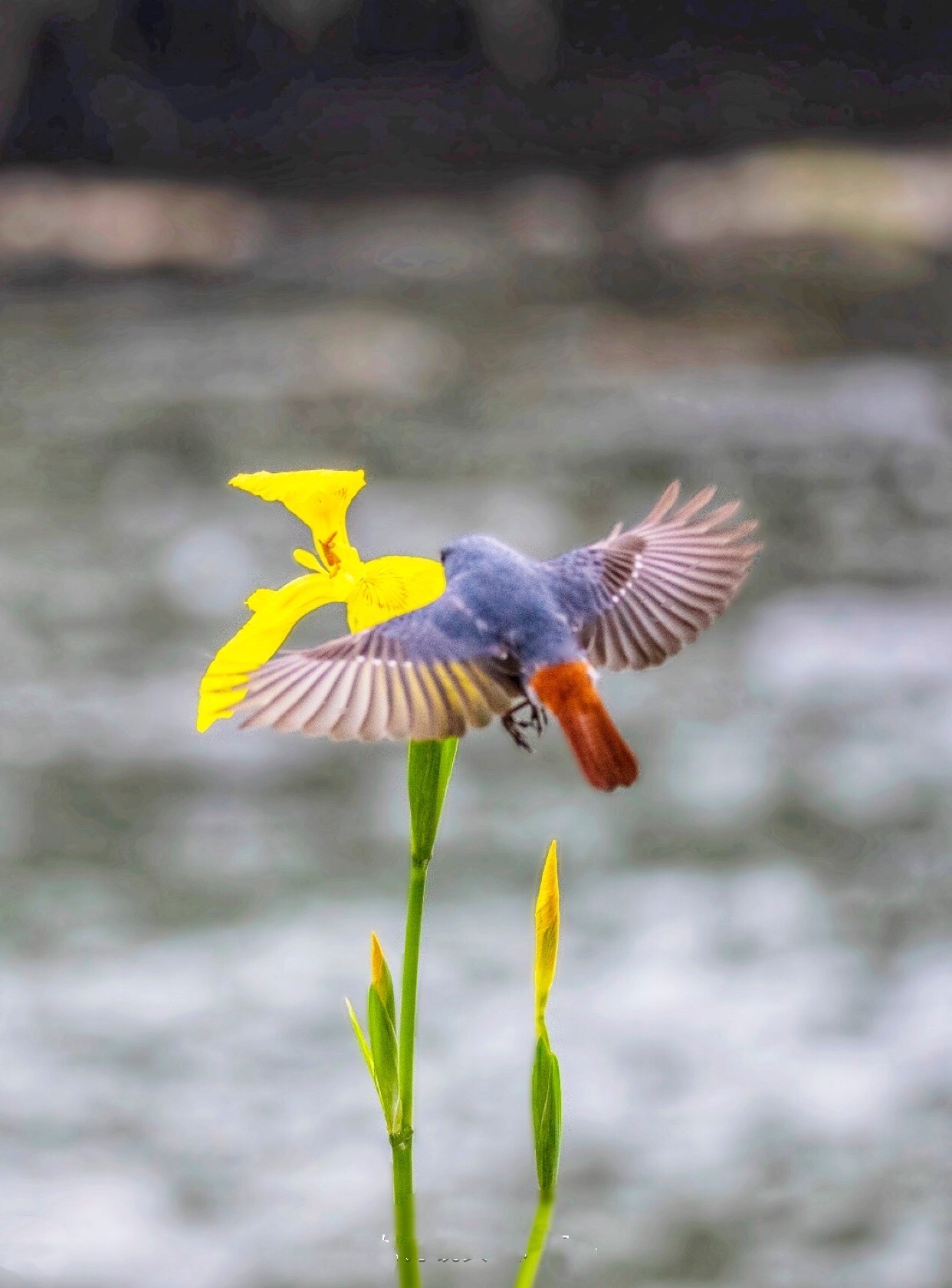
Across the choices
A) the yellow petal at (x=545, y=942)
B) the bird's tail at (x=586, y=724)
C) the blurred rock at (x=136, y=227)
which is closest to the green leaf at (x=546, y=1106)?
the yellow petal at (x=545, y=942)

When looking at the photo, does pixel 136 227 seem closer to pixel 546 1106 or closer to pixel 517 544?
pixel 517 544

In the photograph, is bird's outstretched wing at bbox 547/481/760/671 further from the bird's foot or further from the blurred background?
the blurred background

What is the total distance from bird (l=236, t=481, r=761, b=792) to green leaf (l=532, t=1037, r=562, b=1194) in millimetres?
111

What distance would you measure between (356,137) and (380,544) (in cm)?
103

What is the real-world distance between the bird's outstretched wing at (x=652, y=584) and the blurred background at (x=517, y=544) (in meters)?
0.91

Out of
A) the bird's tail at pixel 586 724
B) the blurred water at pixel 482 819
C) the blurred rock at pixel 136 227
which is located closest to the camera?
the bird's tail at pixel 586 724

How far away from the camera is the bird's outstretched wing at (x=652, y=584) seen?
51 centimetres

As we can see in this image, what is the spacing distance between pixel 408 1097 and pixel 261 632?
0.49 ft

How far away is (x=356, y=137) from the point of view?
305 centimetres

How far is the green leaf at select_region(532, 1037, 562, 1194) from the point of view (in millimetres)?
527

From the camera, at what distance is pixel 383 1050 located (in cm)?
52

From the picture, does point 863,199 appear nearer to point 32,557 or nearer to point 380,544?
point 380,544

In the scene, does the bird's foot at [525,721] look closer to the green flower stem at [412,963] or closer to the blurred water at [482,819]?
the green flower stem at [412,963]

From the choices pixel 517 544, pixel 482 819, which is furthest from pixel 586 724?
pixel 517 544
